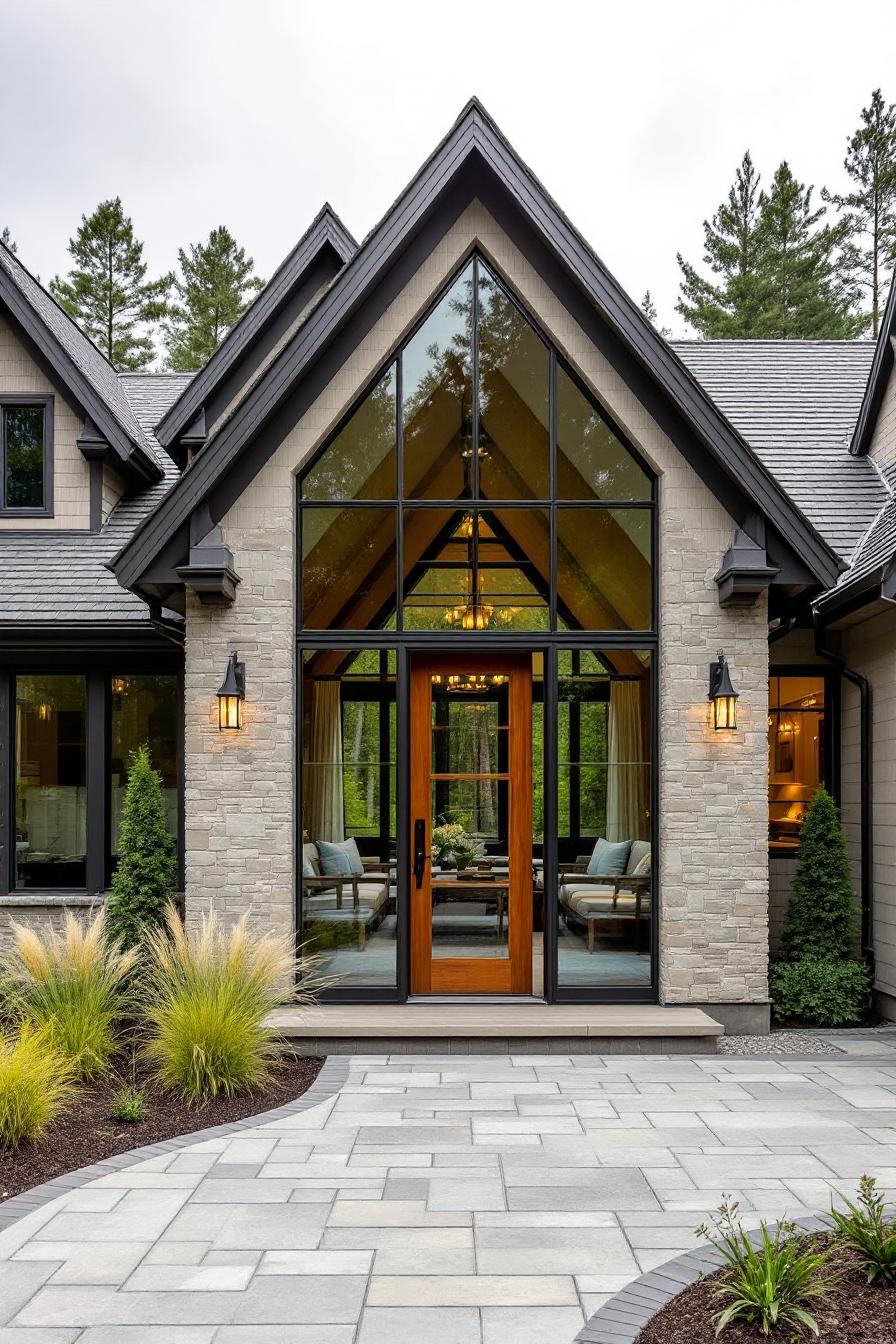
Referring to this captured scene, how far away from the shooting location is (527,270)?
8.52 m

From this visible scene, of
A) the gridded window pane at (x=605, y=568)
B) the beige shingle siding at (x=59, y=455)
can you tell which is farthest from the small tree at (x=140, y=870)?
the gridded window pane at (x=605, y=568)

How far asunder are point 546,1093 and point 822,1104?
5.28 ft

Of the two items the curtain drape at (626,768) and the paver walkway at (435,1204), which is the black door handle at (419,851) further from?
the paver walkway at (435,1204)

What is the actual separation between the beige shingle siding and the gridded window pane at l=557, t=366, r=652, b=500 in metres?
4.96

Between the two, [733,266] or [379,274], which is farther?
[733,266]

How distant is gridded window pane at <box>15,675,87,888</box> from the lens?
10141 millimetres

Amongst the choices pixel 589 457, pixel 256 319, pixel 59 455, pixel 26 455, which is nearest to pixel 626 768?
pixel 589 457

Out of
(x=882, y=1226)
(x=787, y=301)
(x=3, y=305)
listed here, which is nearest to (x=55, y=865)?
(x=3, y=305)

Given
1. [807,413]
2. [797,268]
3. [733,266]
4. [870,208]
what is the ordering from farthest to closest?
[733,266], [870,208], [797,268], [807,413]

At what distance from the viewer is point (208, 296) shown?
30.4m

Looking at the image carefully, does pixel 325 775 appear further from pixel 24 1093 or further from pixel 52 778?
pixel 24 1093

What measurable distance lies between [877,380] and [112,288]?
79.1 feet

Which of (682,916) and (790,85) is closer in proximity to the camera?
(682,916)

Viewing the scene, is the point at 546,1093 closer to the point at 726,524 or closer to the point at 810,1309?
the point at 810,1309
